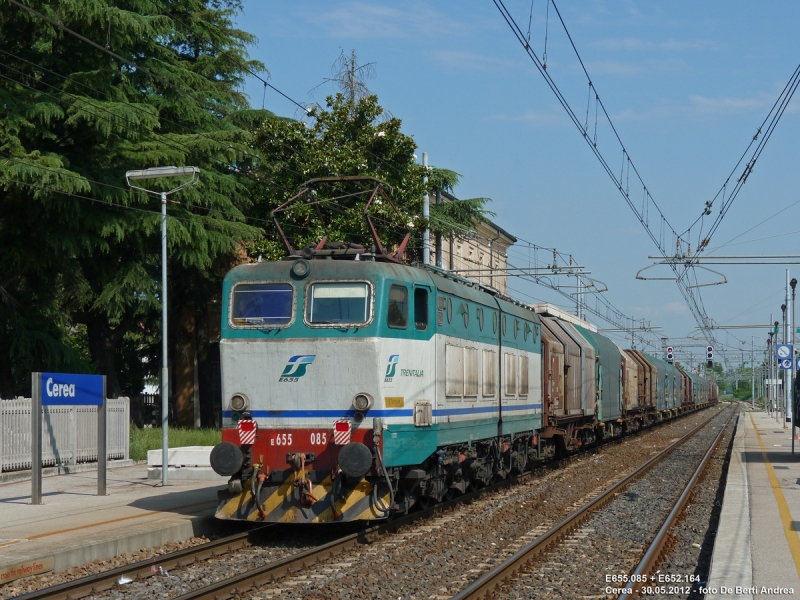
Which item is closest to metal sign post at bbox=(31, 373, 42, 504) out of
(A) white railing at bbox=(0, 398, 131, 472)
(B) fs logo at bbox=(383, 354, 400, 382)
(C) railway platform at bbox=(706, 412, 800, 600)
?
(A) white railing at bbox=(0, 398, 131, 472)

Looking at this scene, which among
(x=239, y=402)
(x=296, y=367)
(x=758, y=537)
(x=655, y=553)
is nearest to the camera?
(x=655, y=553)

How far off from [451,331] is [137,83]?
19710mm

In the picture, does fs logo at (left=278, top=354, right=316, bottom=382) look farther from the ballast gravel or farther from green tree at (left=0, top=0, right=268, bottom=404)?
green tree at (left=0, top=0, right=268, bottom=404)

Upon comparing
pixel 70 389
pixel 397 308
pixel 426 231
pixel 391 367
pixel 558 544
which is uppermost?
pixel 426 231

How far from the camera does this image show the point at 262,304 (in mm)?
13219

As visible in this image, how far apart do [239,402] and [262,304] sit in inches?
52.4

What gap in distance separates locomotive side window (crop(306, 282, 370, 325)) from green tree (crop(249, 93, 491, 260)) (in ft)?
57.7

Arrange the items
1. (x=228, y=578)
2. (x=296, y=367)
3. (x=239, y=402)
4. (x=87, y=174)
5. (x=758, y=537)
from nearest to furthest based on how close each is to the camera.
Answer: (x=228, y=578) → (x=758, y=537) → (x=296, y=367) → (x=239, y=402) → (x=87, y=174)

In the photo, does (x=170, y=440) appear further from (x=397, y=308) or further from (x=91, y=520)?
(x=397, y=308)

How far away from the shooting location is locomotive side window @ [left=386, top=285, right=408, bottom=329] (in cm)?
1280

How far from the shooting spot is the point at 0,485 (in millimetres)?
18875

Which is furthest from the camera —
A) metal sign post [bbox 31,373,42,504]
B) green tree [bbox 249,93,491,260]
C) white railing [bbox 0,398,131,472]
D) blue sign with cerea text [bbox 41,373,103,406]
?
green tree [bbox 249,93,491,260]

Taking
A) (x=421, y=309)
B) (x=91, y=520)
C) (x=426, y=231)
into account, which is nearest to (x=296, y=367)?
(x=421, y=309)

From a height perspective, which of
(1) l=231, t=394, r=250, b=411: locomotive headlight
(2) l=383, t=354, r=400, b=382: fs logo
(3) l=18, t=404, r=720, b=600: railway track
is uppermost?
(2) l=383, t=354, r=400, b=382: fs logo
